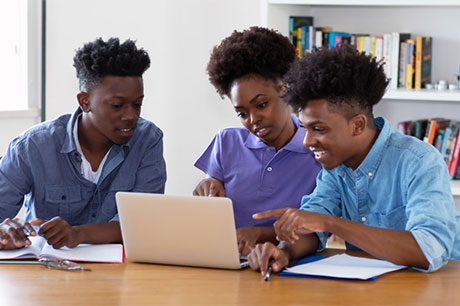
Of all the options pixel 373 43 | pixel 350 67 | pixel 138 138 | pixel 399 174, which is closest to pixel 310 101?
pixel 350 67

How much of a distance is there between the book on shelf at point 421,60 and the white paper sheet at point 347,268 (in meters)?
1.71

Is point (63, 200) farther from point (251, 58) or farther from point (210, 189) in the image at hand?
point (251, 58)

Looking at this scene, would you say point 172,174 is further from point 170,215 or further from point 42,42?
point 170,215

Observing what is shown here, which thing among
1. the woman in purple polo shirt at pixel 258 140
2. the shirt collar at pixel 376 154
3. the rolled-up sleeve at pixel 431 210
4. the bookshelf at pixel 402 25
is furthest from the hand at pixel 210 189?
the bookshelf at pixel 402 25

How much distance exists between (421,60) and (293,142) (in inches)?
52.8

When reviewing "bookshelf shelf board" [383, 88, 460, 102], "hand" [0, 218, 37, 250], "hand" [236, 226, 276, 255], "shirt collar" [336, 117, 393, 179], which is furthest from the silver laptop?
"bookshelf shelf board" [383, 88, 460, 102]

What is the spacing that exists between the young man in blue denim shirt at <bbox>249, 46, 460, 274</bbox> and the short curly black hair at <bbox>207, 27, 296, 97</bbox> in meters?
0.30

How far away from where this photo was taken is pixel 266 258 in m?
1.64

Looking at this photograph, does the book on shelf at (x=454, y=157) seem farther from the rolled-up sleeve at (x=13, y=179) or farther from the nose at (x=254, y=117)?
the rolled-up sleeve at (x=13, y=179)

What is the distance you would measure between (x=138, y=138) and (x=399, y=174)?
850 mm

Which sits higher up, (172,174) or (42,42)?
(42,42)

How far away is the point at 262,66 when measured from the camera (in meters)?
2.10

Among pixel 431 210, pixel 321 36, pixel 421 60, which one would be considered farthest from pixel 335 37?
pixel 431 210

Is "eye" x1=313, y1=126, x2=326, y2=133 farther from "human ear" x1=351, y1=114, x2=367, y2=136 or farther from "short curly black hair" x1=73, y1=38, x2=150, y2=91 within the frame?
"short curly black hair" x1=73, y1=38, x2=150, y2=91
